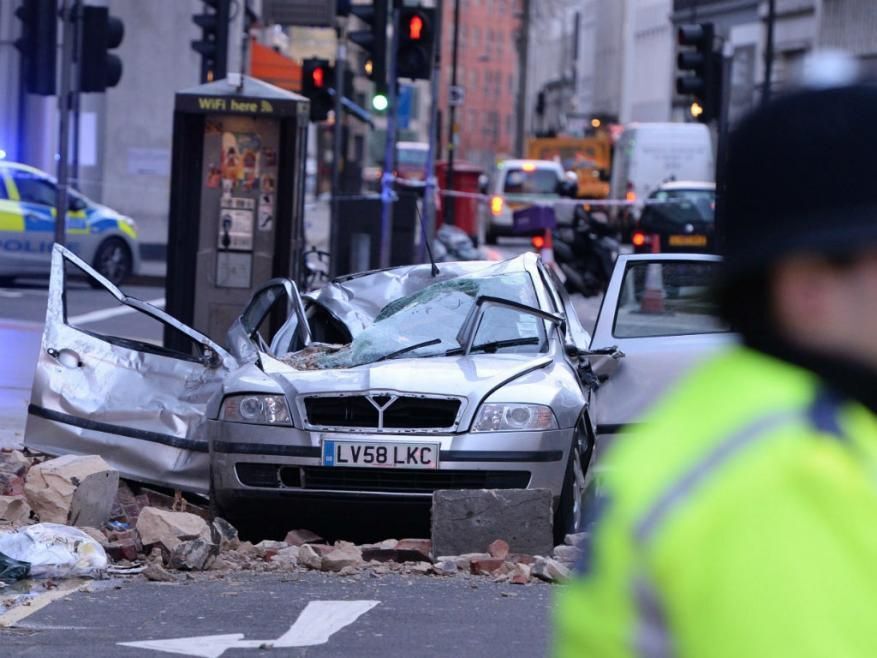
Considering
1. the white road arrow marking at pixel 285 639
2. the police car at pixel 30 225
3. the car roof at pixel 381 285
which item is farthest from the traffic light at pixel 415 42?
the white road arrow marking at pixel 285 639

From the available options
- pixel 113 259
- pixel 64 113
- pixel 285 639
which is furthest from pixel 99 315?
pixel 285 639

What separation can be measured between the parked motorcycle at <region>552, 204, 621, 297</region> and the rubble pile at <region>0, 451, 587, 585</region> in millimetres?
17130

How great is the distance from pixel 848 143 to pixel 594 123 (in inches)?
2760

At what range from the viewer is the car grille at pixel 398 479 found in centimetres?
730

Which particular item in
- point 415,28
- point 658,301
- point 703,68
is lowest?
point 658,301

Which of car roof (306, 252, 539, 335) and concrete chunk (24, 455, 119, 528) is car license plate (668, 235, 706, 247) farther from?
concrete chunk (24, 455, 119, 528)

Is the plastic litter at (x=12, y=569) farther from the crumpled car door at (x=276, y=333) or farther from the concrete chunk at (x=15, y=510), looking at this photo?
the crumpled car door at (x=276, y=333)

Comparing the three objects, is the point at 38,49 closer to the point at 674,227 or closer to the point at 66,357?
the point at 66,357

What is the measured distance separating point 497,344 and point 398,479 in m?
1.15

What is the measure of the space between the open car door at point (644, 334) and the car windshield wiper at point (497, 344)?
1.47 ft

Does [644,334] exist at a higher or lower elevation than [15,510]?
higher

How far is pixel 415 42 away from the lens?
57.8 ft

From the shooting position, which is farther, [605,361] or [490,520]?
[605,361]

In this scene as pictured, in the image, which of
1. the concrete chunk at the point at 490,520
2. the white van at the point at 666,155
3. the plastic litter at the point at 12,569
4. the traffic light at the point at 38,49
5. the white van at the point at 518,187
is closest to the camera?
the plastic litter at the point at 12,569
